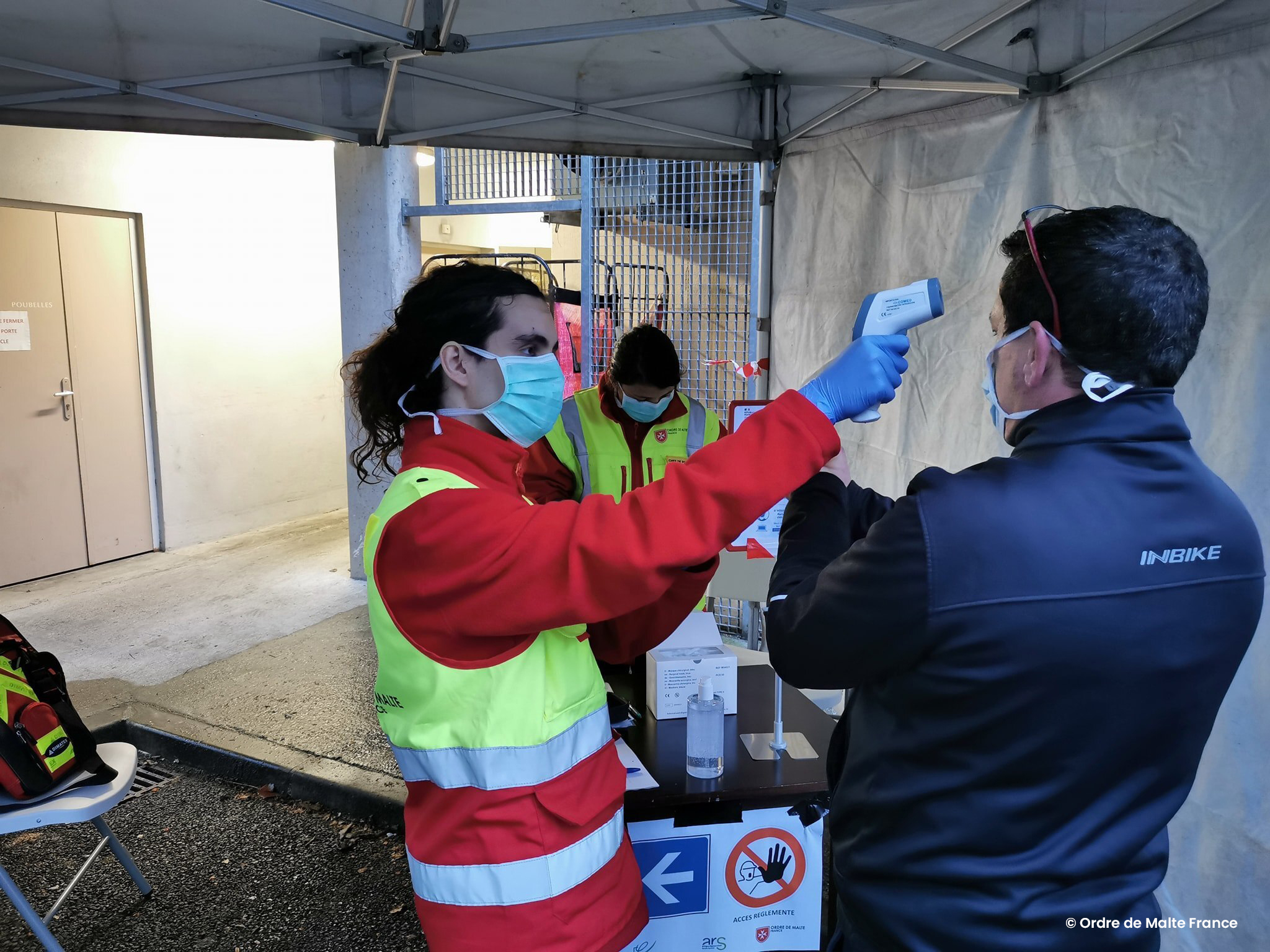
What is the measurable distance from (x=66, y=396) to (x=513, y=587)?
548cm

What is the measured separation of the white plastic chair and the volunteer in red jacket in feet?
4.77

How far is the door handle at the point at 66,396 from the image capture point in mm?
5273

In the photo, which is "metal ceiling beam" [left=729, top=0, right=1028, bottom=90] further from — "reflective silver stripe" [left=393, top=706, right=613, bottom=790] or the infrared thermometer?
"reflective silver stripe" [left=393, top=706, right=613, bottom=790]

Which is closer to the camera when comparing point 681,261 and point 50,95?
point 50,95

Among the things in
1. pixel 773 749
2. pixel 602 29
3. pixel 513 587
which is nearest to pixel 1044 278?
pixel 513 587

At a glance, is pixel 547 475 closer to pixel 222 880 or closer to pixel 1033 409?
pixel 222 880

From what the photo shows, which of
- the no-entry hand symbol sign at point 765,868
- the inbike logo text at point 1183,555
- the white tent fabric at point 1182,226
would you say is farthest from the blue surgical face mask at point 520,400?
the white tent fabric at point 1182,226

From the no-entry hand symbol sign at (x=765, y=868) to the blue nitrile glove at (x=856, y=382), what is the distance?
112cm

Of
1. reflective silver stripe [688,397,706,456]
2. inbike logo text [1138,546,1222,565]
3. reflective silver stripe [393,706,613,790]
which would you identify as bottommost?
reflective silver stripe [393,706,613,790]

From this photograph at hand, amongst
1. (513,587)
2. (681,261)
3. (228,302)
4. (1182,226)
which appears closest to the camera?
(513,587)

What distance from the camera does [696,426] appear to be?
126 inches

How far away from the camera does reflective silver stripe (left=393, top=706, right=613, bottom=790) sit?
1.13 metres

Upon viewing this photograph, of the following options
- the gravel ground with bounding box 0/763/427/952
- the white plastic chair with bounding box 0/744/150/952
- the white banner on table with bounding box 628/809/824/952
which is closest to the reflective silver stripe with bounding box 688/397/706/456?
the white banner on table with bounding box 628/809/824/952

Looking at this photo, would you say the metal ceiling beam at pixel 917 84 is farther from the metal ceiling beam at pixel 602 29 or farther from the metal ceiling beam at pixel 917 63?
the metal ceiling beam at pixel 602 29
